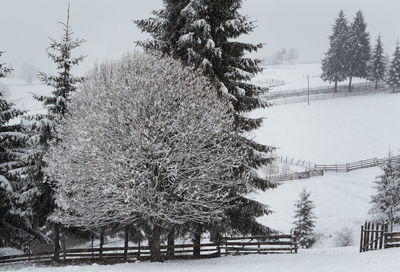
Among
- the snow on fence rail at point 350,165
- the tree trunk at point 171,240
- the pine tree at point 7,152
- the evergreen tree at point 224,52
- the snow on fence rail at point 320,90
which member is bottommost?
the tree trunk at point 171,240

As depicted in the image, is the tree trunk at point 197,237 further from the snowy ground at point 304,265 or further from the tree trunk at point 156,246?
the tree trunk at point 156,246

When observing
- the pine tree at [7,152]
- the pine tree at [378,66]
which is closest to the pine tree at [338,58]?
the pine tree at [378,66]

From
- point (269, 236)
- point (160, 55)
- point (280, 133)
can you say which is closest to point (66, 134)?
point (160, 55)

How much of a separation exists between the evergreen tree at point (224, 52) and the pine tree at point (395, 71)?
2641 inches

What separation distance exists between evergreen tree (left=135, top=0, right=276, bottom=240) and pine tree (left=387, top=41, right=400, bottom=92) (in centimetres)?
6709

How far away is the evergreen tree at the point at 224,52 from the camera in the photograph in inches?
789

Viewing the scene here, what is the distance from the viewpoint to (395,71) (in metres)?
79.2

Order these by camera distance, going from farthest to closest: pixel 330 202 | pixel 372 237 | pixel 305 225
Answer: pixel 330 202 → pixel 305 225 → pixel 372 237

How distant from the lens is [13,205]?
80.9 feet

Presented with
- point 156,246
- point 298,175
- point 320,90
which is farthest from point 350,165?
point 320,90

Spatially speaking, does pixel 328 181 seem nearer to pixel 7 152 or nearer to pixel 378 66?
pixel 7 152

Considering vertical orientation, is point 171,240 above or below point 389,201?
below

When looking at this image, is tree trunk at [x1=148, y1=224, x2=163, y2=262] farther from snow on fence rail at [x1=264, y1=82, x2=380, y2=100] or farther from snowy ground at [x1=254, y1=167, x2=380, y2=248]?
snow on fence rail at [x1=264, y1=82, x2=380, y2=100]

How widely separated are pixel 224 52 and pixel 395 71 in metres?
69.0
